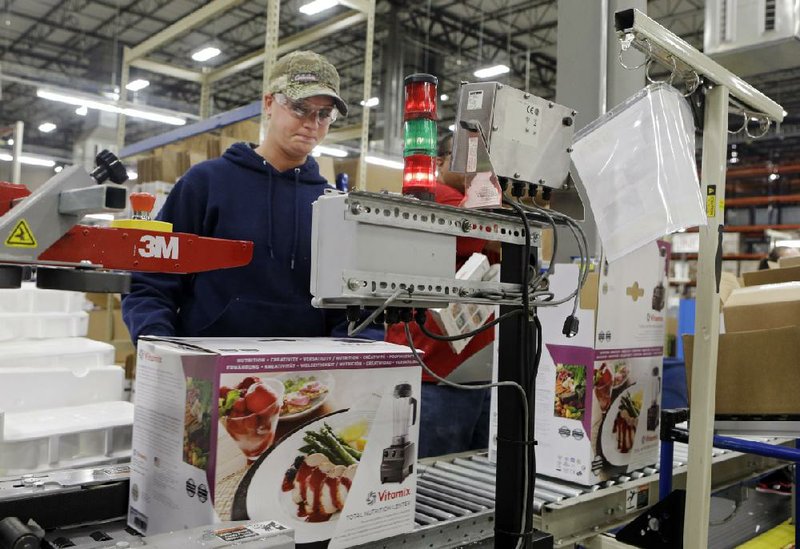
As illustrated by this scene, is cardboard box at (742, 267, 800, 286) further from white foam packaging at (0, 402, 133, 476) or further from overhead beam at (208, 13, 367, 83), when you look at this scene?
overhead beam at (208, 13, 367, 83)

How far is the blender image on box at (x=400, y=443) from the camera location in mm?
1188

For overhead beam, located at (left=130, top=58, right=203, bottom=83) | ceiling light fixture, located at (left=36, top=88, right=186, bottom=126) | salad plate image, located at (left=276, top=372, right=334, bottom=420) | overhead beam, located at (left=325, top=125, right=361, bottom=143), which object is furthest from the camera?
ceiling light fixture, located at (left=36, top=88, right=186, bottom=126)

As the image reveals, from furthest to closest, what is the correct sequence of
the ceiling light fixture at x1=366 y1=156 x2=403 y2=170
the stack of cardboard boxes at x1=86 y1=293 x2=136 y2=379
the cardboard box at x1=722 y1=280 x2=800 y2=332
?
the stack of cardboard boxes at x1=86 y1=293 x2=136 y2=379, the ceiling light fixture at x1=366 y1=156 x2=403 y2=170, the cardboard box at x1=722 y1=280 x2=800 y2=332

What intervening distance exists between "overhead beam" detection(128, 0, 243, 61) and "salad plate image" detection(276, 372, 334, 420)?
4027 mm

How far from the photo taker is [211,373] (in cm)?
100

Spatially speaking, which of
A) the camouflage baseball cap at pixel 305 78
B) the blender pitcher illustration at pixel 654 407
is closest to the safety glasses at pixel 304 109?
the camouflage baseball cap at pixel 305 78

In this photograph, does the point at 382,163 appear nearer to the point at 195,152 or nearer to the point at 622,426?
the point at 195,152

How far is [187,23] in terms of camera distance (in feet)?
16.5

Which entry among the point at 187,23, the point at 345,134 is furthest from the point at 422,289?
the point at 187,23

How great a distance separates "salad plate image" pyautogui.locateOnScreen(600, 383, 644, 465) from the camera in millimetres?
1733

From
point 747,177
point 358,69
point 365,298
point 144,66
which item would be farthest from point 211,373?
point 358,69

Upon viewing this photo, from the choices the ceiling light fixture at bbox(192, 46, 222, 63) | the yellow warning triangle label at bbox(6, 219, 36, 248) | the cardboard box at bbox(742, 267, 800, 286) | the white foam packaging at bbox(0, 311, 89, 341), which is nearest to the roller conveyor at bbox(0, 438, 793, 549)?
the yellow warning triangle label at bbox(6, 219, 36, 248)

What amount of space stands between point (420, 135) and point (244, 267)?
685 mm

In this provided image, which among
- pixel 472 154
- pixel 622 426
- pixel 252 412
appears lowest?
pixel 622 426
